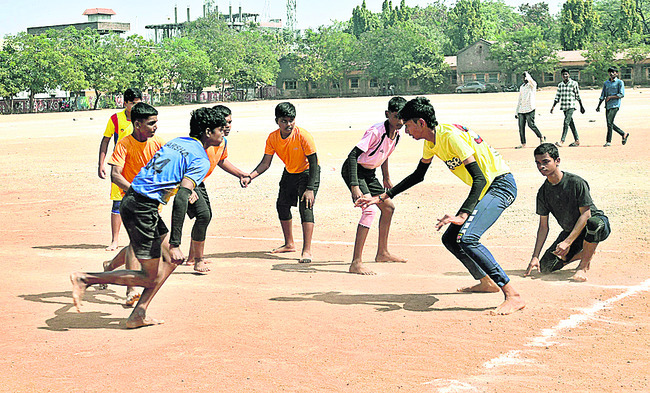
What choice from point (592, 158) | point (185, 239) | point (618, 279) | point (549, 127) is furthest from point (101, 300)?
point (549, 127)

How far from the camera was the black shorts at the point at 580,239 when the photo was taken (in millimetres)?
7504

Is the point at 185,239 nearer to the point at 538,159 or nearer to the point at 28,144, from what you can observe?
the point at 538,159

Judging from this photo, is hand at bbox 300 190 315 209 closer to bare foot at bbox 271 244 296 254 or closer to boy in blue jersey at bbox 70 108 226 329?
bare foot at bbox 271 244 296 254

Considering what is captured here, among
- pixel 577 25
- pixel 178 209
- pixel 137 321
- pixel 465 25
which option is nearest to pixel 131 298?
pixel 137 321

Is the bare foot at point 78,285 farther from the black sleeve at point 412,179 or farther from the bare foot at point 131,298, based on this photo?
the black sleeve at point 412,179

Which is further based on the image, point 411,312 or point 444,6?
point 444,6

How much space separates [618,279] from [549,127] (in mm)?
20980

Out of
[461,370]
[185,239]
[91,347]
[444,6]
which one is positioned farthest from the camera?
[444,6]

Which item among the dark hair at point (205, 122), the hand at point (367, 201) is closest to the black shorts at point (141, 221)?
the dark hair at point (205, 122)

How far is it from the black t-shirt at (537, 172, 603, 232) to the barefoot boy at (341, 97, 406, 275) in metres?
1.65

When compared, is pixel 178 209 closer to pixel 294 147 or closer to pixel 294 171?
pixel 294 147

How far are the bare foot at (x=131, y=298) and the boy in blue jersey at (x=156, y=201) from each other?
0.83 metres

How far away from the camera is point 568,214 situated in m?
7.68

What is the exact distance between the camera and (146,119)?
716cm
